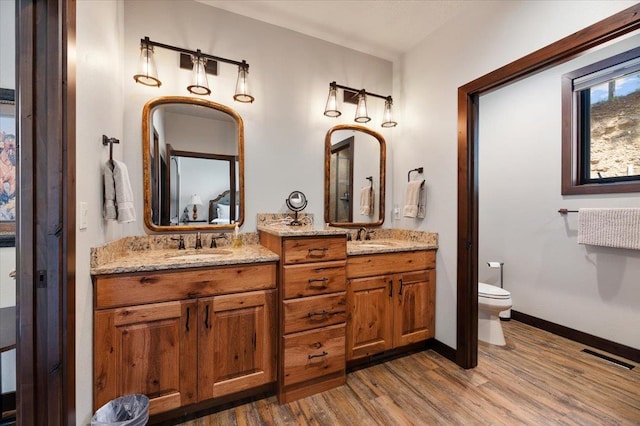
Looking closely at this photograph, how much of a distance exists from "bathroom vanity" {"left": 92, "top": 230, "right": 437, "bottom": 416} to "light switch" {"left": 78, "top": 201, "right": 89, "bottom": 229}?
212mm

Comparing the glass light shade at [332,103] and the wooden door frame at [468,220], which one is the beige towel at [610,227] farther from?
the glass light shade at [332,103]

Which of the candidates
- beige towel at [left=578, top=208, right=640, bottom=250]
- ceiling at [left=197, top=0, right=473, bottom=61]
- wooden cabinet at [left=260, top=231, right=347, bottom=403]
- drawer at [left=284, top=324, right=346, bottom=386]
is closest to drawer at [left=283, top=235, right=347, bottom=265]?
wooden cabinet at [left=260, top=231, right=347, bottom=403]

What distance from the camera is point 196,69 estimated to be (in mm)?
1871

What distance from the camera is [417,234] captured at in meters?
2.50

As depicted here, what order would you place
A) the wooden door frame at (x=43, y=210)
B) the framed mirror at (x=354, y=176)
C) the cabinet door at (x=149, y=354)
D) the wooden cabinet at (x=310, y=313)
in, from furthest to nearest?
the framed mirror at (x=354, y=176), the wooden cabinet at (x=310, y=313), the cabinet door at (x=149, y=354), the wooden door frame at (x=43, y=210)

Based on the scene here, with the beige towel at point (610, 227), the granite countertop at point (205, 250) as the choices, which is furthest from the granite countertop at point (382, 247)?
the beige towel at point (610, 227)

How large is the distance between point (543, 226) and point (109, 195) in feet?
11.3

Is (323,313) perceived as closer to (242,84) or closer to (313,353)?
(313,353)

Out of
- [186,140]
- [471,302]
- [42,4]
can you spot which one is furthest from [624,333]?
[42,4]

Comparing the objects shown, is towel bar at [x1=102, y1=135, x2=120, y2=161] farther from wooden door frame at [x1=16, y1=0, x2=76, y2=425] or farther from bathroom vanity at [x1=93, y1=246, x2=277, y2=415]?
bathroom vanity at [x1=93, y1=246, x2=277, y2=415]

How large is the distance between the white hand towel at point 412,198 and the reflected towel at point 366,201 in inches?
12.9

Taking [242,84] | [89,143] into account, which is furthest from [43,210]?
[242,84]

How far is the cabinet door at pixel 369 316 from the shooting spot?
197 centimetres

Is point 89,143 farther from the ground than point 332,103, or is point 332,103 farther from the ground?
point 332,103
